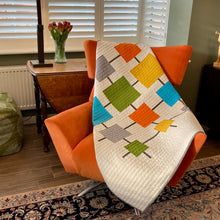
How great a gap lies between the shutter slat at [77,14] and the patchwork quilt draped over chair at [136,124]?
0.85 metres

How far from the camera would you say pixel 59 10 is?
104 inches

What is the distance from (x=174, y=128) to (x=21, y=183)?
115 centimetres

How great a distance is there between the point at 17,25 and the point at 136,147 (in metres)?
1.70

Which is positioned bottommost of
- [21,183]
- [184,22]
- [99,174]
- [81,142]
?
[21,183]

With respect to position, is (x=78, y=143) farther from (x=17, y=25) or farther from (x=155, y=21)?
(x=155, y=21)

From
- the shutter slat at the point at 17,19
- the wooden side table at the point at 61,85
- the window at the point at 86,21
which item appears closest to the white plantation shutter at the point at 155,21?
the window at the point at 86,21

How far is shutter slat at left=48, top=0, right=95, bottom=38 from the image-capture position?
262 cm

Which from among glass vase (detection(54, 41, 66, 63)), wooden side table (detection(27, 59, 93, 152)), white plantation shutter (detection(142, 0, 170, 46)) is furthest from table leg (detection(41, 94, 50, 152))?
white plantation shutter (detection(142, 0, 170, 46))

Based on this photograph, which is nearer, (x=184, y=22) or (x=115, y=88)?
(x=115, y=88)

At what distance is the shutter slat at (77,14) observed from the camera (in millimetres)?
2621

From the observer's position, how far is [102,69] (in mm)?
1959

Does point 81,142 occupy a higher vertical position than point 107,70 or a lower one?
lower

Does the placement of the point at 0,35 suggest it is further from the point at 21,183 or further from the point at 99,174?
the point at 99,174

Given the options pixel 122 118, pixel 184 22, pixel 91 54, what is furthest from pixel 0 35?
pixel 184 22
